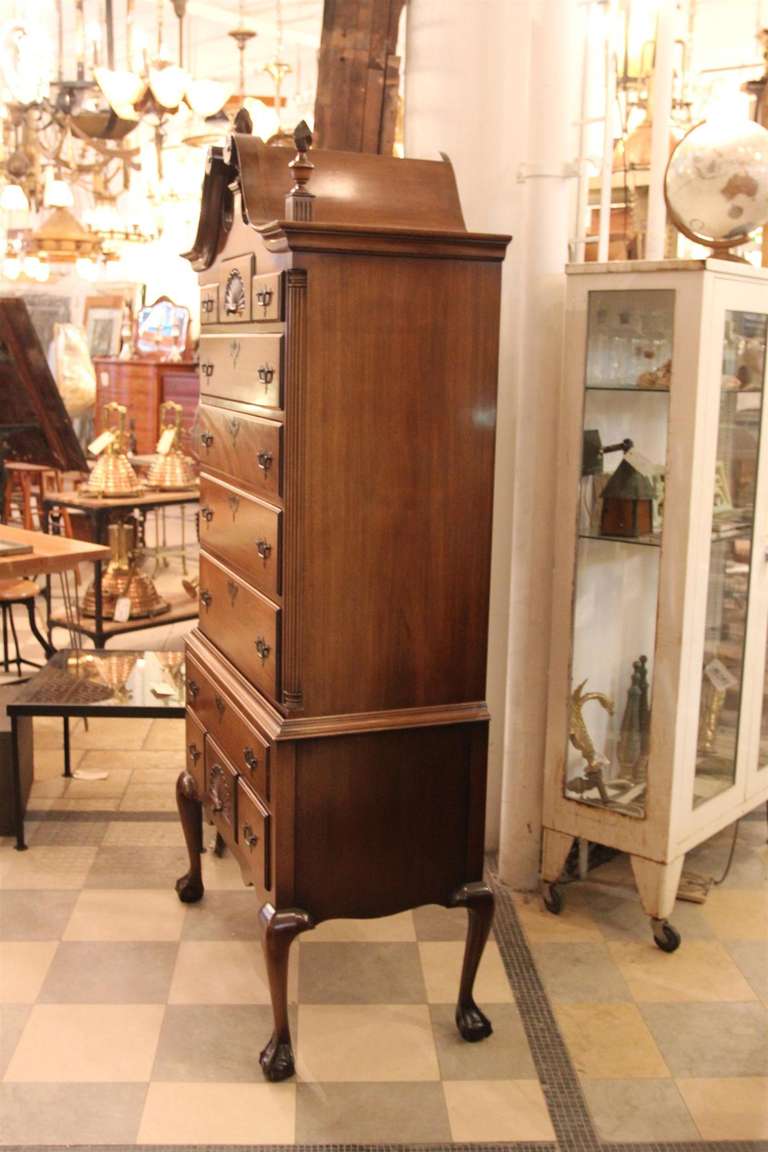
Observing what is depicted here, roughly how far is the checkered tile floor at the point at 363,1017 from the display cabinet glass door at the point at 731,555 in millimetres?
531

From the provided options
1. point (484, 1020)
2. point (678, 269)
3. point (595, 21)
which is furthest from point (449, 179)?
point (484, 1020)

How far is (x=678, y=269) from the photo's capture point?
310 centimetres

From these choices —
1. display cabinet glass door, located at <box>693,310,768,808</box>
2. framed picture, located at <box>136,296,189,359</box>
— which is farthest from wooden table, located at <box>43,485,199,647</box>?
framed picture, located at <box>136,296,189,359</box>

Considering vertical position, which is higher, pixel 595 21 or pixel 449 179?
pixel 595 21

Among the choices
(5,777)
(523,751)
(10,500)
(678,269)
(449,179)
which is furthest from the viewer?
(10,500)

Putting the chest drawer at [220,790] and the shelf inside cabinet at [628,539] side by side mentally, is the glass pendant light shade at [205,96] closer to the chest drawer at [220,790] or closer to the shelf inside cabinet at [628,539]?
the shelf inside cabinet at [628,539]

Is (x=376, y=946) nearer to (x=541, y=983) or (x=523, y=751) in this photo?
(x=541, y=983)

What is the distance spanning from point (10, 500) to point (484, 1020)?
274 inches

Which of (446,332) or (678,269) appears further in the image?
(678,269)

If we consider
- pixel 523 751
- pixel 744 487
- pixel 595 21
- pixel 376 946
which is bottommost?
pixel 376 946

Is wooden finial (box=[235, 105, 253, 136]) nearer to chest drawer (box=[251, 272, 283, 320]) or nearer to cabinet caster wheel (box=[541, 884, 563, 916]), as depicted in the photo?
chest drawer (box=[251, 272, 283, 320])

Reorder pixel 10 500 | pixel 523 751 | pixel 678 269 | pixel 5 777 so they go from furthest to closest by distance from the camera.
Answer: pixel 10 500, pixel 5 777, pixel 523 751, pixel 678 269

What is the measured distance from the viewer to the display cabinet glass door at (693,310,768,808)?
11.0 feet


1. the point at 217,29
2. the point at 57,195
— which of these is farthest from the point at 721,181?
the point at 217,29
